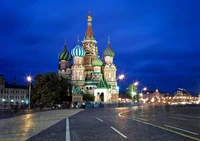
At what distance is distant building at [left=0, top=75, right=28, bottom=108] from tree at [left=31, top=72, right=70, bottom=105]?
2339 inches

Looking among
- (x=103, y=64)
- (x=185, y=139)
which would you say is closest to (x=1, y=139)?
(x=185, y=139)

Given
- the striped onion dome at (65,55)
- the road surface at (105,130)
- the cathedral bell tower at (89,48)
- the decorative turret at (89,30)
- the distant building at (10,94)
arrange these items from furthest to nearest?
1. the distant building at (10,94)
2. the decorative turret at (89,30)
3. the striped onion dome at (65,55)
4. the cathedral bell tower at (89,48)
5. the road surface at (105,130)

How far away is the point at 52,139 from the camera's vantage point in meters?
10.9

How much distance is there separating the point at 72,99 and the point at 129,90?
126 feet

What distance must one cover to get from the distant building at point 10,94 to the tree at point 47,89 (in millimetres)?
59416

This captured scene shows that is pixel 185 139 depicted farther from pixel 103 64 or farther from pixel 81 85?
pixel 103 64

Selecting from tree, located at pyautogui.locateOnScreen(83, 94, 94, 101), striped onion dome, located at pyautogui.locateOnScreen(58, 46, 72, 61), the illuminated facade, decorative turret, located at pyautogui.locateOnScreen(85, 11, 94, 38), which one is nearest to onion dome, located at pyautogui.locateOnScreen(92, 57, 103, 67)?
the illuminated facade

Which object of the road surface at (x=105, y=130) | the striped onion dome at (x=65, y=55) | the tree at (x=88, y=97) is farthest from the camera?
the striped onion dome at (x=65, y=55)

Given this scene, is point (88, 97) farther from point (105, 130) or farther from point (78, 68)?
point (105, 130)

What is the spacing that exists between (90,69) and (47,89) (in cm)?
3856

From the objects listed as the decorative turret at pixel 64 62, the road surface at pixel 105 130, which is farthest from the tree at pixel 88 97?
the road surface at pixel 105 130

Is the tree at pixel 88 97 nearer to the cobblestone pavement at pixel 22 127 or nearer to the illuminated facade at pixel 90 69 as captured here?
the illuminated facade at pixel 90 69

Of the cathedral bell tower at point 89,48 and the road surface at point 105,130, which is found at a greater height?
the cathedral bell tower at point 89,48

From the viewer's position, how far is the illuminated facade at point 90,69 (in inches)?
3898
